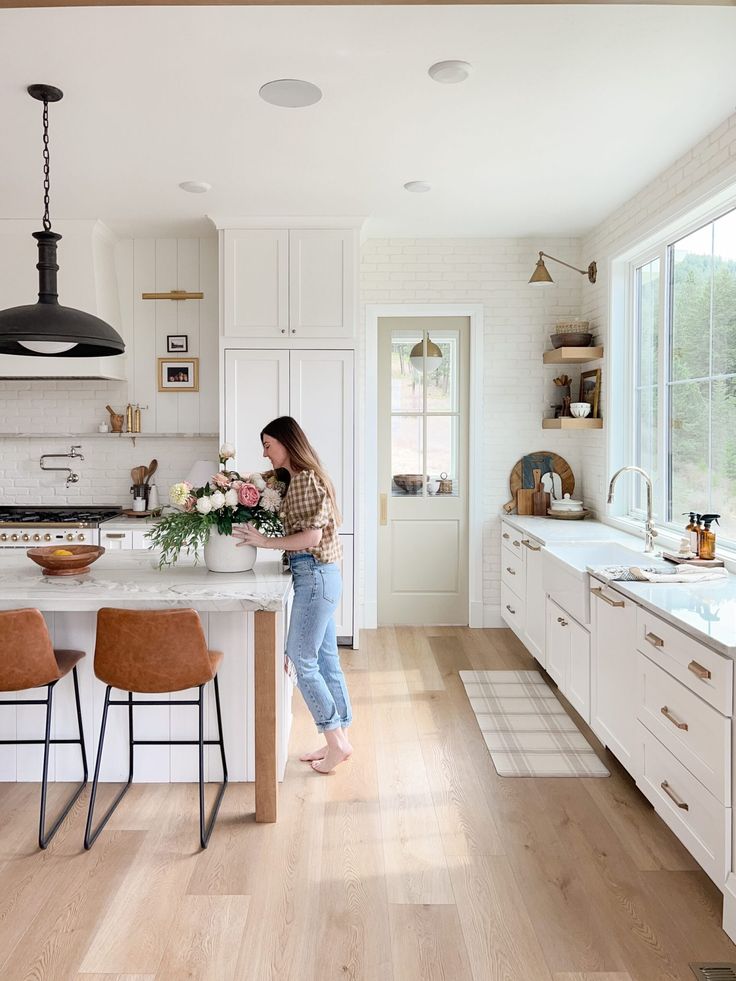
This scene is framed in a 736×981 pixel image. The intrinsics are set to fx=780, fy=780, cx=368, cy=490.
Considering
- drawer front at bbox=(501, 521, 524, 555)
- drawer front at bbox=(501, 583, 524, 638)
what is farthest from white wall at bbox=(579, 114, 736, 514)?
drawer front at bbox=(501, 583, 524, 638)

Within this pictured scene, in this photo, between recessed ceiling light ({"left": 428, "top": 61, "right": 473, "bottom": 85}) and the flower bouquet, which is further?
the flower bouquet

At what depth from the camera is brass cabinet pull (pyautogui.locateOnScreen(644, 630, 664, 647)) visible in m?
2.63

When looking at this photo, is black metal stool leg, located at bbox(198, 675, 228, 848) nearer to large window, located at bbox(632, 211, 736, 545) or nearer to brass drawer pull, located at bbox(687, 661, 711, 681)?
brass drawer pull, located at bbox(687, 661, 711, 681)

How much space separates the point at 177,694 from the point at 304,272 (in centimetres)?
289

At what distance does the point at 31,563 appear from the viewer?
3482 millimetres

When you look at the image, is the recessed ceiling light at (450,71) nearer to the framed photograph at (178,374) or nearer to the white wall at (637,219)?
the white wall at (637,219)

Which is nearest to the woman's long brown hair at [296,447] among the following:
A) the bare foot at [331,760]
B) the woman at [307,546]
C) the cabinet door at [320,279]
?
the woman at [307,546]

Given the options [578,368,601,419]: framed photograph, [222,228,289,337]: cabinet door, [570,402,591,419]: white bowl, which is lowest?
[570,402,591,419]: white bowl

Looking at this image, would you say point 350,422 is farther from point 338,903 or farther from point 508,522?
point 338,903

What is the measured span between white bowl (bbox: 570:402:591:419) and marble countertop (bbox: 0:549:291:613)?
2.62 meters

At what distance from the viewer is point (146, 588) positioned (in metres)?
2.94

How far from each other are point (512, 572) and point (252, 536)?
254 cm

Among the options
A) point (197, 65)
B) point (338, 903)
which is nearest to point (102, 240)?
point (197, 65)

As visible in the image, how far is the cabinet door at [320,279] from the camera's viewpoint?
195 inches
